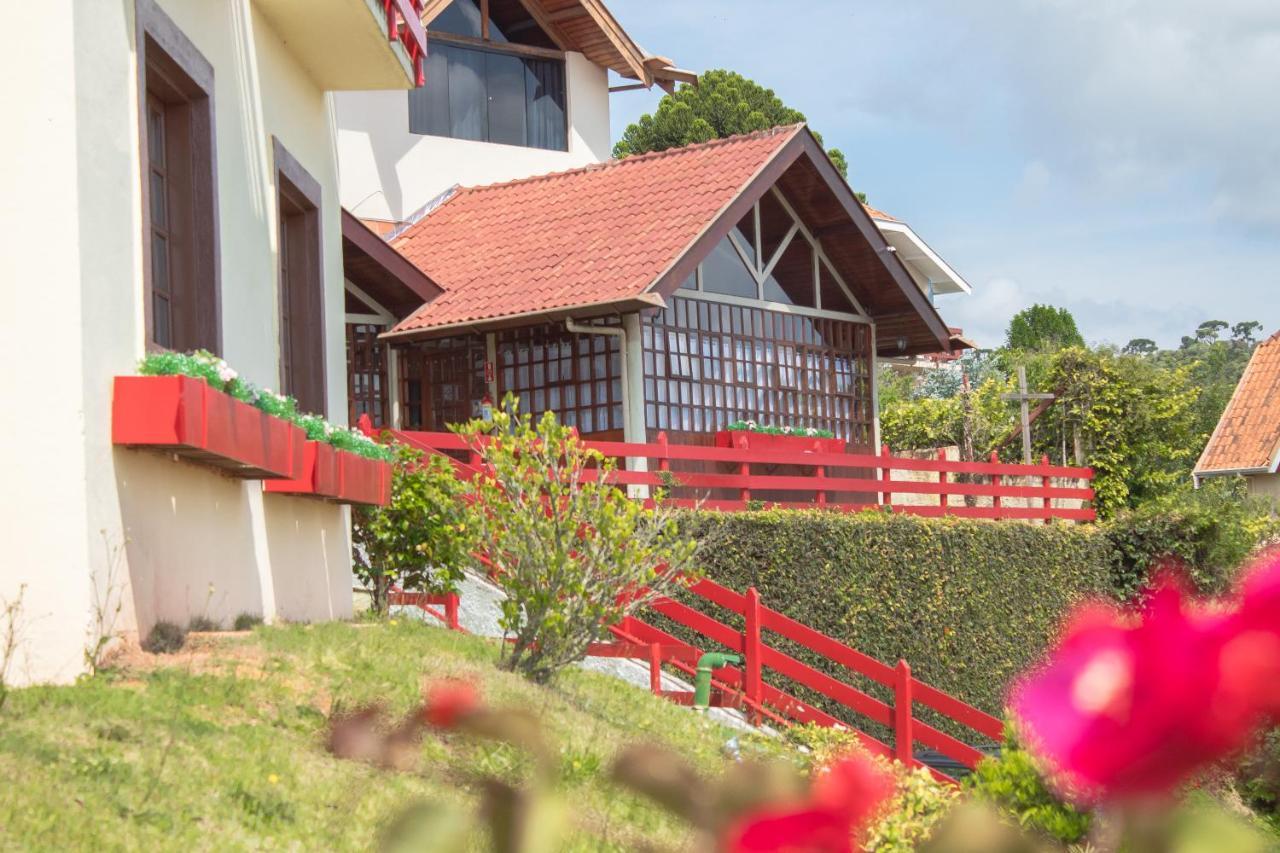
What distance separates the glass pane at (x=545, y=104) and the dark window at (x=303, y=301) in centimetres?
1599

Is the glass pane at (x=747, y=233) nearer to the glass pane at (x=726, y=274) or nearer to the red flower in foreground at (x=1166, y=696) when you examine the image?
the glass pane at (x=726, y=274)

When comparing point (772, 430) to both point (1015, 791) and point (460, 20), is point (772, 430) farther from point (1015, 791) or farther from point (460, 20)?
point (1015, 791)

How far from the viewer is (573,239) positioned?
19453 millimetres

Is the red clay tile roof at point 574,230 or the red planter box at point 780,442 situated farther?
the red planter box at point 780,442

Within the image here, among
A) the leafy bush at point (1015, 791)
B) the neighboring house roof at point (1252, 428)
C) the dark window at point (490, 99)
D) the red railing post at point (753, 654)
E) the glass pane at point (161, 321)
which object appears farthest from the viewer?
the neighboring house roof at point (1252, 428)

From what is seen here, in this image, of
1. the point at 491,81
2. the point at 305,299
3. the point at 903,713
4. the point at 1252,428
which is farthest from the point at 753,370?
the point at 1252,428

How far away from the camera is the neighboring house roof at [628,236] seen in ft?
58.5

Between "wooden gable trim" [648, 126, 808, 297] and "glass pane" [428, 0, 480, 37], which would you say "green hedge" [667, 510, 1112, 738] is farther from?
"glass pane" [428, 0, 480, 37]

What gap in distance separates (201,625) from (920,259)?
862 inches

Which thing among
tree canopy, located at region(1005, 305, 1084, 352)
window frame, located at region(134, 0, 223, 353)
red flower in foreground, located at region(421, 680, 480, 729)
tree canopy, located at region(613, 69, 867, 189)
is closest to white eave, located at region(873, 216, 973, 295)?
tree canopy, located at region(613, 69, 867, 189)

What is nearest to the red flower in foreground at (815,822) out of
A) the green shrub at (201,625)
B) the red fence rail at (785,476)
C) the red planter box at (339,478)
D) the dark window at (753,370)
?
the green shrub at (201,625)

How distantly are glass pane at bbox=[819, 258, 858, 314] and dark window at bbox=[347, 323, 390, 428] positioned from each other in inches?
240

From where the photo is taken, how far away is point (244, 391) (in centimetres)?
805

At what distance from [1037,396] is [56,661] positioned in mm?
25516
